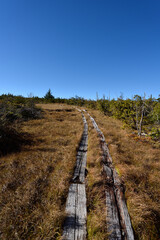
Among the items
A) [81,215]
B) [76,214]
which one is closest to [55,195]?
[76,214]

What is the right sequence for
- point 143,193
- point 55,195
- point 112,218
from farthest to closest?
point 143,193 < point 55,195 < point 112,218

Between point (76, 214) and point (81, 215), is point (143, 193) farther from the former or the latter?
point (76, 214)

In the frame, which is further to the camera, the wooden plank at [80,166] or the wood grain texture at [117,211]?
the wooden plank at [80,166]

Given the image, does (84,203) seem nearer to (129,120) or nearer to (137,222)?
(137,222)

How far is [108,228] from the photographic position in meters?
2.03

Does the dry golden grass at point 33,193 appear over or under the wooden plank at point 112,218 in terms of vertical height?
over

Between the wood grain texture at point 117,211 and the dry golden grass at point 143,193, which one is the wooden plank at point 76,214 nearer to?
the wood grain texture at point 117,211

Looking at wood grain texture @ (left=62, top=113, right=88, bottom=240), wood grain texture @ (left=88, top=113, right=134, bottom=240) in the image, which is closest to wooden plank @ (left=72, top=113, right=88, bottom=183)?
wood grain texture @ (left=62, top=113, right=88, bottom=240)

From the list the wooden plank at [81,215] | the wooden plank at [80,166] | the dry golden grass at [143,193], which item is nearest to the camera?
the wooden plank at [81,215]

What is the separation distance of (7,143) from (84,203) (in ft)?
18.6

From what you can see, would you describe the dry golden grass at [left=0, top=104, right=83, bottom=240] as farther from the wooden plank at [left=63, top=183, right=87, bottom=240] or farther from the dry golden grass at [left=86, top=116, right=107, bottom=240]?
the dry golden grass at [left=86, top=116, right=107, bottom=240]

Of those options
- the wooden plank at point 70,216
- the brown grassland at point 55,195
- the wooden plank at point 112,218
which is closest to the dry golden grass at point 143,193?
the brown grassland at point 55,195

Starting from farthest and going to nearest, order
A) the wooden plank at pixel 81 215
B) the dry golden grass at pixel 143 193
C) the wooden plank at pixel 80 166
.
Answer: the wooden plank at pixel 80 166
the dry golden grass at pixel 143 193
the wooden plank at pixel 81 215

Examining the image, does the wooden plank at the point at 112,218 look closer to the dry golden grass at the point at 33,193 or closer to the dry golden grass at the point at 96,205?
the dry golden grass at the point at 96,205
